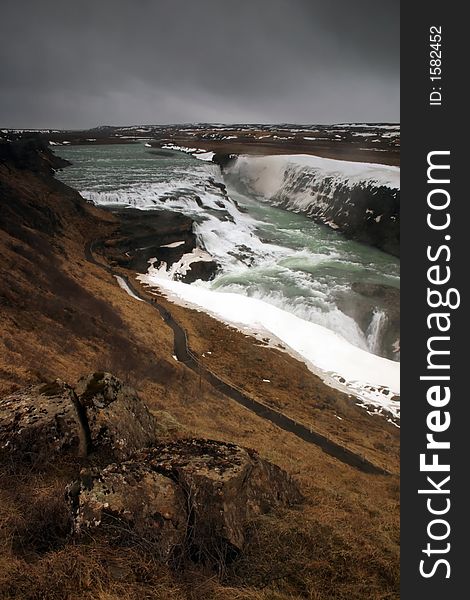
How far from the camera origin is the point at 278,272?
98.4 ft

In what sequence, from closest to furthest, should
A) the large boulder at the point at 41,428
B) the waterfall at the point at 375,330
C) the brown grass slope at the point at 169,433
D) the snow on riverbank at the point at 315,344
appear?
the brown grass slope at the point at 169,433
the large boulder at the point at 41,428
the snow on riverbank at the point at 315,344
the waterfall at the point at 375,330

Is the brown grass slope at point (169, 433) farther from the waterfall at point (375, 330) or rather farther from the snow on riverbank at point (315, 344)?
the waterfall at point (375, 330)

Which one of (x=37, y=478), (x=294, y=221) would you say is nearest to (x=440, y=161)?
(x=37, y=478)

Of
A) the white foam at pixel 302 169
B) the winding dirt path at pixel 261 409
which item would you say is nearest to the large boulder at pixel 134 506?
the winding dirt path at pixel 261 409

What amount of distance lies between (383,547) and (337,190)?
162 feet

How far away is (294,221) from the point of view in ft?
158

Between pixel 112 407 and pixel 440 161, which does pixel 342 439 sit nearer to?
pixel 112 407

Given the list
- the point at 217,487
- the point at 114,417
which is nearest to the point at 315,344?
the point at 114,417

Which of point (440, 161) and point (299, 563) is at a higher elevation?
point (440, 161)

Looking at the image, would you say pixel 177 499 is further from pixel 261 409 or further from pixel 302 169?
pixel 302 169

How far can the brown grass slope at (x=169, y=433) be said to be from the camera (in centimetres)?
320

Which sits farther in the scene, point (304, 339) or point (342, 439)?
point (304, 339)

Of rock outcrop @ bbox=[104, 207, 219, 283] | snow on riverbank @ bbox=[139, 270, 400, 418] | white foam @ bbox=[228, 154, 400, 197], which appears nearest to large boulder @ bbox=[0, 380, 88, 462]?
snow on riverbank @ bbox=[139, 270, 400, 418]

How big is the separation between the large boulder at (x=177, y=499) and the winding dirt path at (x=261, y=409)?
7839 mm
